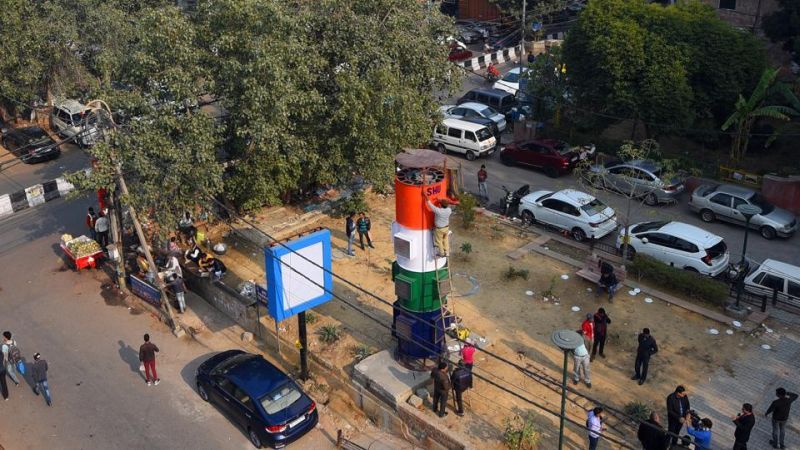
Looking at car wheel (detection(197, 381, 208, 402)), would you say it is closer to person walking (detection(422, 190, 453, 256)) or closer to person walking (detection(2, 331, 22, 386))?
person walking (detection(2, 331, 22, 386))

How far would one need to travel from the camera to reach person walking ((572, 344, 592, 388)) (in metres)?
17.6

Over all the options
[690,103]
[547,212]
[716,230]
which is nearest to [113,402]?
[547,212]

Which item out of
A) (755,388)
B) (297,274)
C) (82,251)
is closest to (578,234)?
(755,388)

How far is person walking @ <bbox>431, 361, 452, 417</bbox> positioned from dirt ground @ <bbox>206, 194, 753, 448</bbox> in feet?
1.20

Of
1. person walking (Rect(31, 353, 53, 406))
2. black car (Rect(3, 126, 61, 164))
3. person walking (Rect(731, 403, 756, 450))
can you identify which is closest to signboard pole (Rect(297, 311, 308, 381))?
person walking (Rect(31, 353, 53, 406))

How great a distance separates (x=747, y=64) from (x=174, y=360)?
24644mm

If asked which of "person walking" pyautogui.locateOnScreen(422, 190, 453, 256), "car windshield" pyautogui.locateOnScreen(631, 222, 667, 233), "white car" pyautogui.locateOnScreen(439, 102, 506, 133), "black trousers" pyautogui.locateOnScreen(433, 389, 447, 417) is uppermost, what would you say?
"person walking" pyautogui.locateOnScreen(422, 190, 453, 256)

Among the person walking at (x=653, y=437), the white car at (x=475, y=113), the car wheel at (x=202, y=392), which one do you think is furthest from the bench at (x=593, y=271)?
the white car at (x=475, y=113)

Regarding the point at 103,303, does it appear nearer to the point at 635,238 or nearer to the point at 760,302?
the point at 635,238

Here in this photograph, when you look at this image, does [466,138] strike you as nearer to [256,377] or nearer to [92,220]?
[92,220]

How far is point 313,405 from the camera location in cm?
1716

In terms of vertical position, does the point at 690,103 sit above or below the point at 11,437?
above

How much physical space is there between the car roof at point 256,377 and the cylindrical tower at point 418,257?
9.73 ft

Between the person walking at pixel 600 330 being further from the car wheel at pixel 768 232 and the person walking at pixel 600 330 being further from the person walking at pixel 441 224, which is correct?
the car wheel at pixel 768 232
